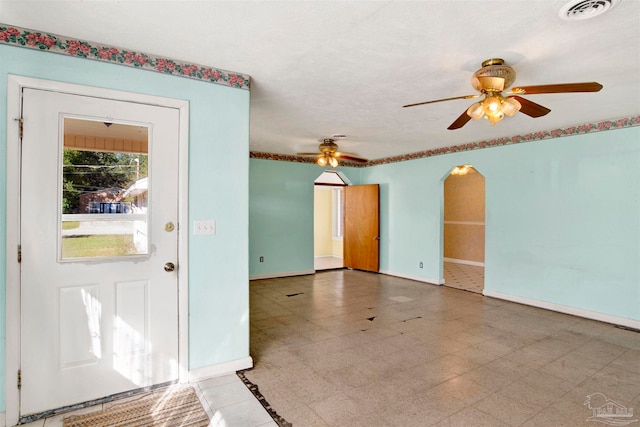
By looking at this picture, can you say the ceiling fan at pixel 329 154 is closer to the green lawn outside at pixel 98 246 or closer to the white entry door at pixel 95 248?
the white entry door at pixel 95 248

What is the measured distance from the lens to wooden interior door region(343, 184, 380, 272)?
7.52 metres

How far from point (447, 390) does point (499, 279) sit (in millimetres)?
3395

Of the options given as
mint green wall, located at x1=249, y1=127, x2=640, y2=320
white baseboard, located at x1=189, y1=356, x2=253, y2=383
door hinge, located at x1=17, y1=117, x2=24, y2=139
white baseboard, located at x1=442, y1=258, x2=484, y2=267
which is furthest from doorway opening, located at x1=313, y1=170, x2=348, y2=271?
door hinge, located at x1=17, y1=117, x2=24, y2=139

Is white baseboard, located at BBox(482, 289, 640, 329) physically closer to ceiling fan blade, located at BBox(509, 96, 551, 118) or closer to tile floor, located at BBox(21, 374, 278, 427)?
ceiling fan blade, located at BBox(509, 96, 551, 118)

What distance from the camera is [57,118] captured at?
231 cm

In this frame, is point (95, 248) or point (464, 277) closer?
point (95, 248)

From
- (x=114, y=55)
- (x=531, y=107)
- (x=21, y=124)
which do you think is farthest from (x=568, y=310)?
(x=21, y=124)

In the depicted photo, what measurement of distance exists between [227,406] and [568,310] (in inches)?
182

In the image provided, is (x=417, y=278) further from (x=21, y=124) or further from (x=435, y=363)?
(x=21, y=124)

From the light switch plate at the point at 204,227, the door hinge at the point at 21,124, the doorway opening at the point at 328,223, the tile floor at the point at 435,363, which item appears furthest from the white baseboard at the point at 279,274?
the door hinge at the point at 21,124

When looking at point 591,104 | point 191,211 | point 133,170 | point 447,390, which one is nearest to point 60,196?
point 133,170

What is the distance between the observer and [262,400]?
2479 mm

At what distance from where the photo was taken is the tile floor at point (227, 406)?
2.21 metres

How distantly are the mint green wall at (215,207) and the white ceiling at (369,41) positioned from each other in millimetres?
253
